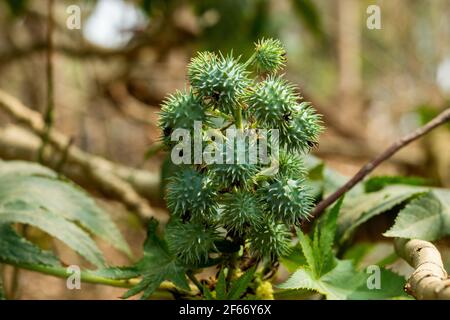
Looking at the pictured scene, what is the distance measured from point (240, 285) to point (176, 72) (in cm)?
196

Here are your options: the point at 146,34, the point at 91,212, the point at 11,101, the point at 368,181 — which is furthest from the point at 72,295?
the point at 368,181

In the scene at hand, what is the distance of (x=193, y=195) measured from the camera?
2.37 feet

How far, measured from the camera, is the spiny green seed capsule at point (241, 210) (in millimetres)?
723

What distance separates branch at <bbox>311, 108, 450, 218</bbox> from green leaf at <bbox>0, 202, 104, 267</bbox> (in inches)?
12.0

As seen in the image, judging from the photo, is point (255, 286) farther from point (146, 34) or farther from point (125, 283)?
point (146, 34)

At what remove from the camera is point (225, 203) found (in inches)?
29.1

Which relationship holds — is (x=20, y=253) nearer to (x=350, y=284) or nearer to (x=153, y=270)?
(x=153, y=270)

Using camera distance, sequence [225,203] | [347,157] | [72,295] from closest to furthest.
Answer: [225,203], [72,295], [347,157]

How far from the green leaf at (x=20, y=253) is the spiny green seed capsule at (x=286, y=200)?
348mm

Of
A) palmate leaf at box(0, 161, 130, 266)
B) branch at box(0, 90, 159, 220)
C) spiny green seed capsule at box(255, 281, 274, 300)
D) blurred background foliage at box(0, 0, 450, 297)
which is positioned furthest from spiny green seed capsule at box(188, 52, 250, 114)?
blurred background foliage at box(0, 0, 450, 297)

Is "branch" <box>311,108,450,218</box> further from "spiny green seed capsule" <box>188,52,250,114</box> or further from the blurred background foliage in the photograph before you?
the blurred background foliage

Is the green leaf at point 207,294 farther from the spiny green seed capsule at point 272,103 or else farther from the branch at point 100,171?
the branch at point 100,171
